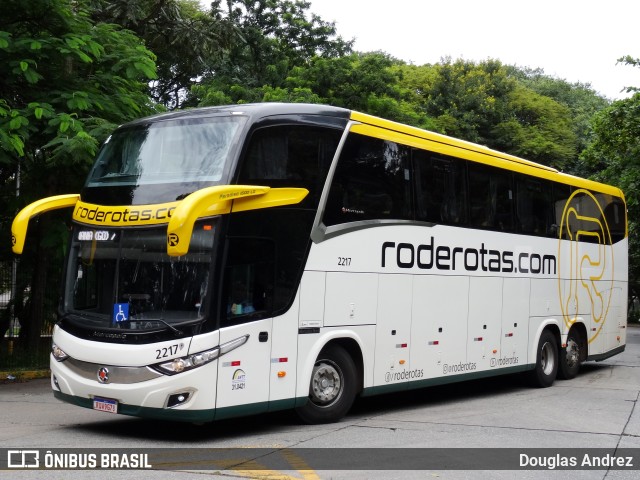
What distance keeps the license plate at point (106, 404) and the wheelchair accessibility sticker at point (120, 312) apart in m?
→ 0.89

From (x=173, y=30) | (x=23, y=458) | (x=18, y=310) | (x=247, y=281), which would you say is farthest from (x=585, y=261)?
(x=173, y=30)

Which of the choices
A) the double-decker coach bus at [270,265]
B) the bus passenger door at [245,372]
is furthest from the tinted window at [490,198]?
the bus passenger door at [245,372]

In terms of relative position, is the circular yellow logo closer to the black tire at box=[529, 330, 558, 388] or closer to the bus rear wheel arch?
the bus rear wheel arch

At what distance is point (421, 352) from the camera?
1231 cm

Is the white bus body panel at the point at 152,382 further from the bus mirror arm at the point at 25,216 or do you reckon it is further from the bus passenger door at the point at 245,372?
the bus mirror arm at the point at 25,216

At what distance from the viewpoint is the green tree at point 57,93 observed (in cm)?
1348

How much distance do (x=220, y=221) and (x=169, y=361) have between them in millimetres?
1626

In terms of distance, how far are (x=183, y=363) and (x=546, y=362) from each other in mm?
9278

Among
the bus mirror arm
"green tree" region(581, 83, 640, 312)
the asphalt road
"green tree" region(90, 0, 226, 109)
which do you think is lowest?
the asphalt road

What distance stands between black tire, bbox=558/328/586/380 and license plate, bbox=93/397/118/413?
1018cm

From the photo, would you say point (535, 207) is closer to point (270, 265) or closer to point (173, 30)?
point (270, 265)

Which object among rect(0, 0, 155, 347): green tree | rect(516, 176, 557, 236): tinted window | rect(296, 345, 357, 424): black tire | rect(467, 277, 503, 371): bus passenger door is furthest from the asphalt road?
rect(0, 0, 155, 347): green tree

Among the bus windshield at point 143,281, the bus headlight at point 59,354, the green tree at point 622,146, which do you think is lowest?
the bus headlight at point 59,354

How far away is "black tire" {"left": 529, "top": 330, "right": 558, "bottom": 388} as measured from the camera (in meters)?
15.6
